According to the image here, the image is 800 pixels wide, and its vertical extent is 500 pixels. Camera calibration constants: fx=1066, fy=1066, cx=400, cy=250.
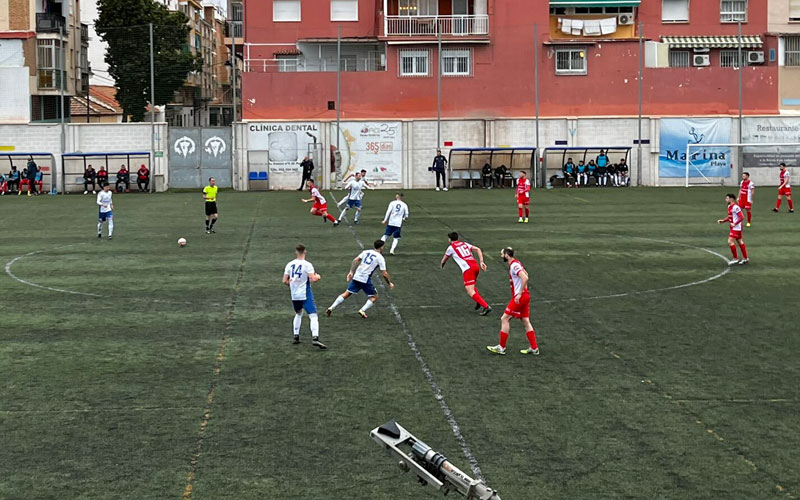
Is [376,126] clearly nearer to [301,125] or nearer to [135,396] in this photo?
[301,125]

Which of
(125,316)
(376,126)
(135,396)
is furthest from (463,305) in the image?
(376,126)

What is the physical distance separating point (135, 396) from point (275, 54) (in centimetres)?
5656

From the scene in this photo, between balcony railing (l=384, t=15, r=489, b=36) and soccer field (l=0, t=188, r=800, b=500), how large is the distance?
35256 mm

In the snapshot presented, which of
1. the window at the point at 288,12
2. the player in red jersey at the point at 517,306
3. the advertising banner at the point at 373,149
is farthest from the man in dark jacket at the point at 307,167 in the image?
the player in red jersey at the point at 517,306

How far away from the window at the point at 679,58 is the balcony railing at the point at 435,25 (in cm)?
1354

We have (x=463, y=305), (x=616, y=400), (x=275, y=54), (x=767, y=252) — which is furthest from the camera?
(x=275, y=54)

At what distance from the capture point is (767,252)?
3366 centimetres

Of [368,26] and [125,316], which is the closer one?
[125,316]

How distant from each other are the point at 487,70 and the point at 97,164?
24.9 metres

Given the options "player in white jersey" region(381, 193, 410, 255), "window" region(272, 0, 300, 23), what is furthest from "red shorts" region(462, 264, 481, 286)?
"window" region(272, 0, 300, 23)

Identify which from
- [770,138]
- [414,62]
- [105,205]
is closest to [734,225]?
[105,205]

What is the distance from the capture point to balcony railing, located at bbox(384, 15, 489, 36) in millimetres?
68125

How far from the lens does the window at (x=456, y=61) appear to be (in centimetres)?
6788

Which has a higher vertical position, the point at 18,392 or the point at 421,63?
the point at 421,63
